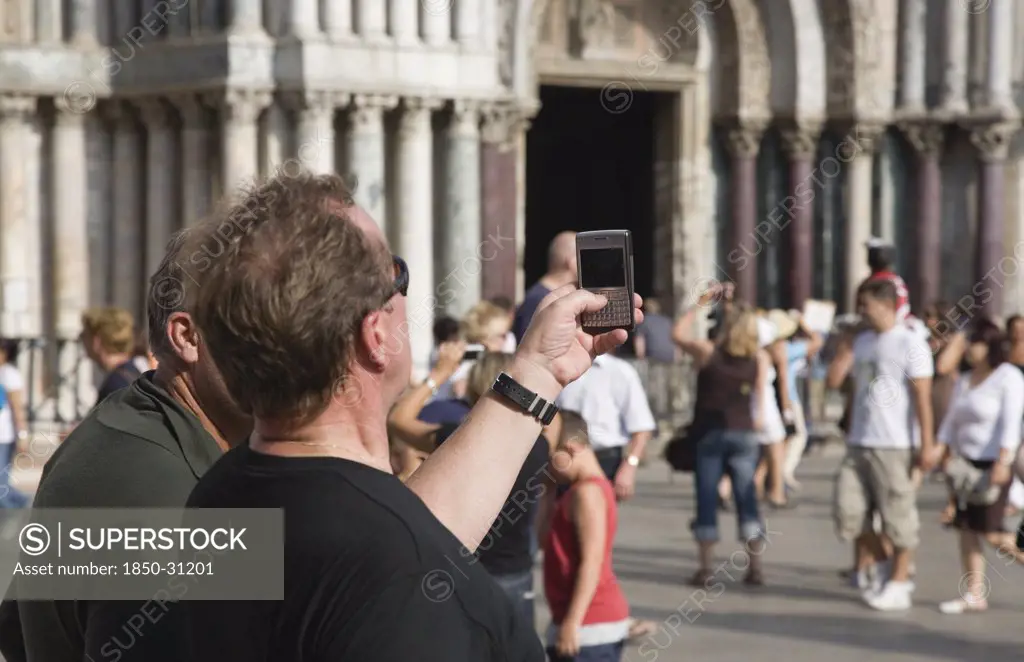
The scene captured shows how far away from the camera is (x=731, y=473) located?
35.4 feet

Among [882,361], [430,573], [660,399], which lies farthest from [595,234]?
[660,399]

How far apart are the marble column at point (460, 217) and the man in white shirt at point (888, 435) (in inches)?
292

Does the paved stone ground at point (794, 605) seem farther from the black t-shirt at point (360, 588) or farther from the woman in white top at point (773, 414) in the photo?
the black t-shirt at point (360, 588)

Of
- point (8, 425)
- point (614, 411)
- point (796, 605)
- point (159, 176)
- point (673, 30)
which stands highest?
point (673, 30)

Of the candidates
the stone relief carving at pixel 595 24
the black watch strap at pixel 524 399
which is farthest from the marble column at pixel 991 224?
the black watch strap at pixel 524 399

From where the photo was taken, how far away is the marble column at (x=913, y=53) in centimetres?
2008

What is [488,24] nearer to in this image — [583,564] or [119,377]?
[119,377]

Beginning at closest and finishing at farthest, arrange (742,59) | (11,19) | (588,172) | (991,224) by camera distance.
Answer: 1. (11,19)
2. (742,59)
3. (991,224)
4. (588,172)

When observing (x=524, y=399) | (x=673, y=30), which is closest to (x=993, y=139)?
(x=673, y=30)

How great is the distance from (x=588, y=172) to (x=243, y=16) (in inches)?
326

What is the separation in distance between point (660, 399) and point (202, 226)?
50.9ft

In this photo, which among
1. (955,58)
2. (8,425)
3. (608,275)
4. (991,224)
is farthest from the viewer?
(991,224)

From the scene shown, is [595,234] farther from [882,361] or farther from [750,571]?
[750,571]

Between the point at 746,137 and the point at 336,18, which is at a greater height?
the point at 336,18
